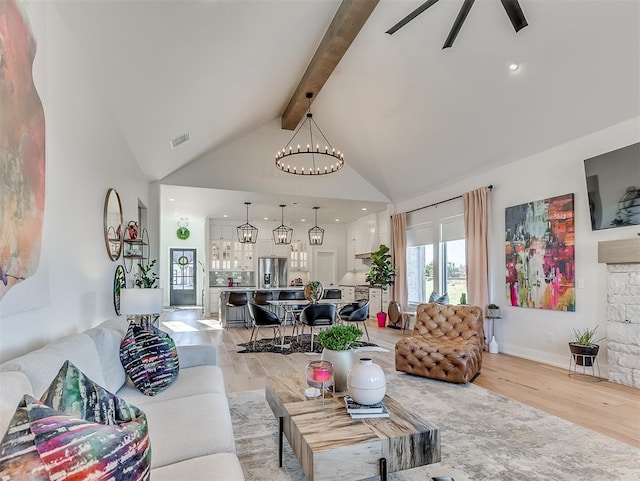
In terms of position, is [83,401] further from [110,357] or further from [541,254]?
[541,254]

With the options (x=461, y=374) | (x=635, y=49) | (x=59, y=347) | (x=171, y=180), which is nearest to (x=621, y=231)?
(x=635, y=49)

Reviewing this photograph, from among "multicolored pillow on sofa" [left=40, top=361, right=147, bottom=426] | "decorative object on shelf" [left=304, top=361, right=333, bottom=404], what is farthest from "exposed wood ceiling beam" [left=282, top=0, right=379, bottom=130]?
"multicolored pillow on sofa" [left=40, top=361, right=147, bottom=426]

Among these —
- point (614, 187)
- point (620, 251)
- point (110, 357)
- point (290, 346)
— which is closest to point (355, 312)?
point (290, 346)

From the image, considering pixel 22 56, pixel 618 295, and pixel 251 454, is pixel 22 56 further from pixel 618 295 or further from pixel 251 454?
pixel 618 295

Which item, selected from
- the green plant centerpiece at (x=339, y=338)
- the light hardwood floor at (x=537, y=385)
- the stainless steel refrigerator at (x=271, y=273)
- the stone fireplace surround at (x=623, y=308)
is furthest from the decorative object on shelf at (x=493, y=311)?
the stainless steel refrigerator at (x=271, y=273)

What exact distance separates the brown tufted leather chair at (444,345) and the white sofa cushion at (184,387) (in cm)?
223

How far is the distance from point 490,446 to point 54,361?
2631 mm

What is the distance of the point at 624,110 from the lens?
3971mm

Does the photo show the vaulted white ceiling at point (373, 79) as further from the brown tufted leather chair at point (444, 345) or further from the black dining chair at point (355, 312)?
the black dining chair at point (355, 312)

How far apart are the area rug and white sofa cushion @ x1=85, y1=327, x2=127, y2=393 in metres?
0.91

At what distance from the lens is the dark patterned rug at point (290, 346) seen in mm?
5602

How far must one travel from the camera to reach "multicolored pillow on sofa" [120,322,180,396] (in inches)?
93.3

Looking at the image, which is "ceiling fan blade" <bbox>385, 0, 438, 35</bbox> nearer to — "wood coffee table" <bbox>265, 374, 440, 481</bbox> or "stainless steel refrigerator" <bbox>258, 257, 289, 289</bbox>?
"wood coffee table" <bbox>265, 374, 440, 481</bbox>

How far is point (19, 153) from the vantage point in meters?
1.73
